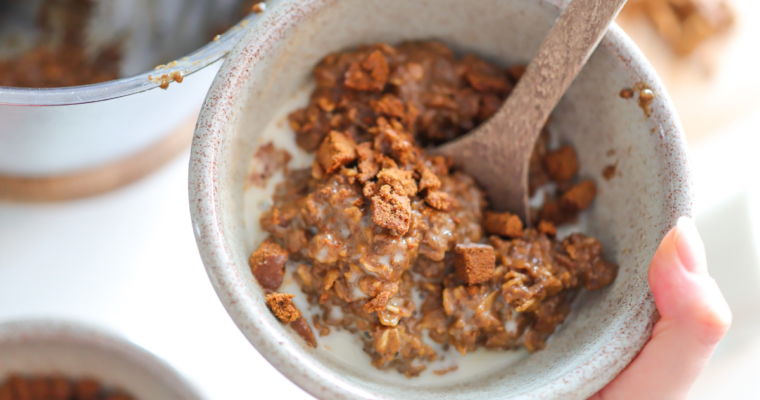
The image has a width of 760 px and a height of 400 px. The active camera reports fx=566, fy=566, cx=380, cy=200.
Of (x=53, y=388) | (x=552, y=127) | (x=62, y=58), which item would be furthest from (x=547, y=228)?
(x=62, y=58)

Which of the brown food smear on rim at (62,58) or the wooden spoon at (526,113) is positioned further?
the brown food smear on rim at (62,58)

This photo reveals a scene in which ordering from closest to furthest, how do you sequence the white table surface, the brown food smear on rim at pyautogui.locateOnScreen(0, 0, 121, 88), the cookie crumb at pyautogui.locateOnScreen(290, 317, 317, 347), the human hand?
the human hand < the cookie crumb at pyautogui.locateOnScreen(290, 317, 317, 347) < the white table surface < the brown food smear on rim at pyautogui.locateOnScreen(0, 0, 121, 88)

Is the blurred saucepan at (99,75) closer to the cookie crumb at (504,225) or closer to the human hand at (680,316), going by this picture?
the cookie crumb at (504,225)

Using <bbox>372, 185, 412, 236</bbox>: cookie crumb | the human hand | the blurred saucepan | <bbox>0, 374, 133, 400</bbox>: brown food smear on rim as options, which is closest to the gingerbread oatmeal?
<bbox>372, 185, 412, 236</bbox>: cookie crumb

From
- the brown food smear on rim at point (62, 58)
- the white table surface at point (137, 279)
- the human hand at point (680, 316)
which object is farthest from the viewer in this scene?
the brown food smear on rim at point (62, 58)

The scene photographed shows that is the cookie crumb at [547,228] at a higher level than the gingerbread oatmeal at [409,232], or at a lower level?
higher

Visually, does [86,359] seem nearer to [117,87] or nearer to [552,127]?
[117,87]

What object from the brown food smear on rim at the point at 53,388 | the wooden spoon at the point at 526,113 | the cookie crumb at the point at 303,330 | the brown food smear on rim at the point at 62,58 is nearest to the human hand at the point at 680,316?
the wooden spoon at the point at 526,113

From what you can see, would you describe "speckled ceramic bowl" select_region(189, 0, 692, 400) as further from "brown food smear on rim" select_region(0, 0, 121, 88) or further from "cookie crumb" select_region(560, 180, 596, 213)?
"brown food smear on rim" select_region(0, 0, 121, 88)
